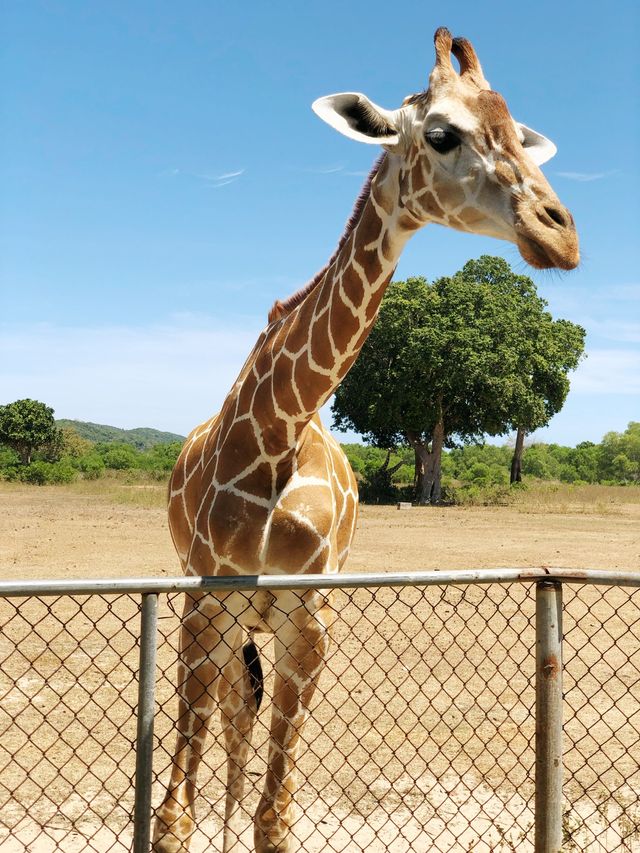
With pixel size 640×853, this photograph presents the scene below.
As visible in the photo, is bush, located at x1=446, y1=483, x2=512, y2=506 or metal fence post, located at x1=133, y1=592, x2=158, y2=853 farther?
bush, located at x1=446, y1=483, x2=512, y2=506

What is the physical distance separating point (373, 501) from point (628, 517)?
35.0ft

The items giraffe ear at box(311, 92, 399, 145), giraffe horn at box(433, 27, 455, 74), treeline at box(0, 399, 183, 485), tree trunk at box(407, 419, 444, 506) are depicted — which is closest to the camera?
giraffe ear at box(311, 92, 399, 145)

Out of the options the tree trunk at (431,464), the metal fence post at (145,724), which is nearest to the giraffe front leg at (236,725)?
the metal fence post at (145,724)

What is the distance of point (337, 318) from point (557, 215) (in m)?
1.11

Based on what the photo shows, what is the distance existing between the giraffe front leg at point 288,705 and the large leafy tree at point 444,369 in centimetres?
2429

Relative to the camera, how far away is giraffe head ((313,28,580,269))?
112 inches

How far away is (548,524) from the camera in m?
20.6

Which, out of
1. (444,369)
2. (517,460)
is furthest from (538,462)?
(444,369)

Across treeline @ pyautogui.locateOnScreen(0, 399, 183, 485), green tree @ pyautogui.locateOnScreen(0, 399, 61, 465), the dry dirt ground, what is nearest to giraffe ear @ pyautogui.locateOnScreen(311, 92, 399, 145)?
the dry dirt ground

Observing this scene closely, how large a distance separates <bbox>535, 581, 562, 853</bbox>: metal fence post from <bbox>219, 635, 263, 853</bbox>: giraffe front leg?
1.55 m

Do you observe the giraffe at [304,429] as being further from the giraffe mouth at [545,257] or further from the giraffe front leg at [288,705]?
the giraffe mouth at [545,257]

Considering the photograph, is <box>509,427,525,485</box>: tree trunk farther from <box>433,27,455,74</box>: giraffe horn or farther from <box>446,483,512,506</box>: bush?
<box>433,27,455,74</box>: giraffe horn

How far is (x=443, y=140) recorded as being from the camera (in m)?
3.19

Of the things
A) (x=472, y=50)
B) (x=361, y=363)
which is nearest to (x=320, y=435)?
(x=472, y=50)
